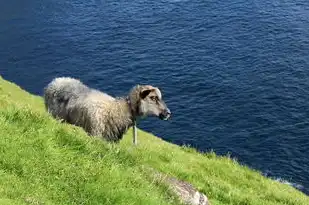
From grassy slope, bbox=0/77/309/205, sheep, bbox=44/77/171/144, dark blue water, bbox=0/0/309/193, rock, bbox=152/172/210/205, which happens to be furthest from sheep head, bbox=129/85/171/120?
dark blue water, bbox=0/0/309/193

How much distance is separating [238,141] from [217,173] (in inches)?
1380

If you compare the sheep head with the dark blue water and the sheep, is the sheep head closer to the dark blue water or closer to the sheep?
the sheep

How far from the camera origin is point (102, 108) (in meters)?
20.8

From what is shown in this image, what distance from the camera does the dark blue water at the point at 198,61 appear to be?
5847 cm

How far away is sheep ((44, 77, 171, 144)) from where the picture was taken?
2058 centimetres

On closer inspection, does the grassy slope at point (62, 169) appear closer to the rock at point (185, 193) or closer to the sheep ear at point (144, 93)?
the rock at point (185, 193)

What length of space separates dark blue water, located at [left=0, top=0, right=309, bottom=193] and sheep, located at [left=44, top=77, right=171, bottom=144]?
31111 millimetres

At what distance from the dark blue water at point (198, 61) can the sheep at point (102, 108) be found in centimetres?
3111

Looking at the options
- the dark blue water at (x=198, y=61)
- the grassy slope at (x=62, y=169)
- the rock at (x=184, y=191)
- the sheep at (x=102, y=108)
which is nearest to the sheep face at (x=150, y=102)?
the sheep at (x=102, y=108)

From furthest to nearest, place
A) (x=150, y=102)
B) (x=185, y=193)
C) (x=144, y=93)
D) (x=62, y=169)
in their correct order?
(x=150, y=102), (x=144, y=93), (x=185, y=193), (x=62, y=169)

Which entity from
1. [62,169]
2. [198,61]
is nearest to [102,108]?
[62,169]

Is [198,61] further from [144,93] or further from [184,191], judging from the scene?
[184,191]

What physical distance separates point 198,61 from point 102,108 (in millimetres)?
54484

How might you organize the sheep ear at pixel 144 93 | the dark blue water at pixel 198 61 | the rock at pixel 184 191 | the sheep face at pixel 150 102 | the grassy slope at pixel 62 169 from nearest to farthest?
the grassy slope at pixel 62 169 < the rock at pixel 184 191 < the sheep ear at pixel 144 93 < the sheep face at pixel 150 102 < the dark blue water at pixel 198 61
